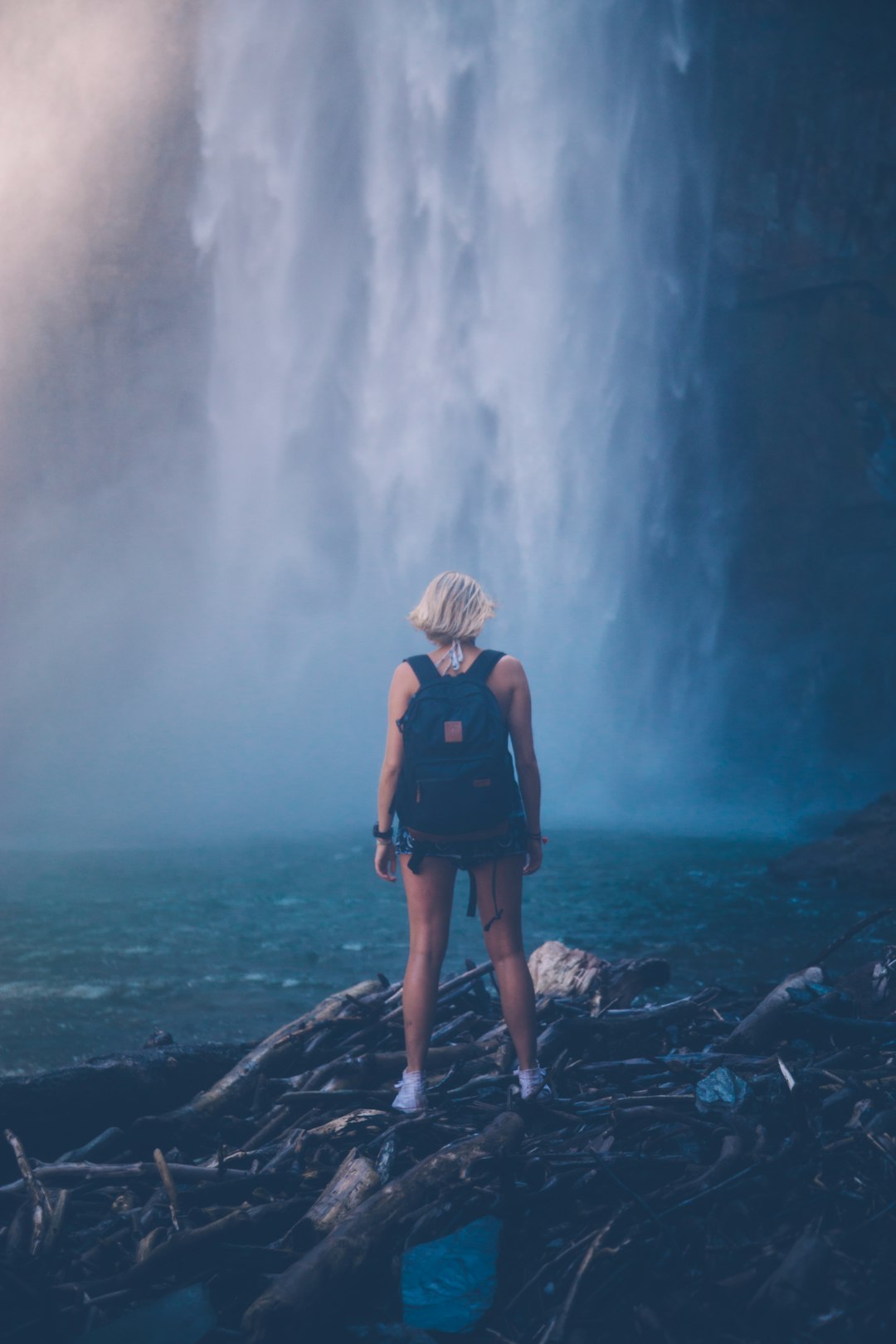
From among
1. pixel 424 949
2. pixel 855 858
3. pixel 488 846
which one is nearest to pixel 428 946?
pixel 424 949

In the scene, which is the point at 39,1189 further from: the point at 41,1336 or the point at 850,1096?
the point at 850,1096

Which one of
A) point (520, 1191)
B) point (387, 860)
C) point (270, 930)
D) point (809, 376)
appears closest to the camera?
point (520, 1191)

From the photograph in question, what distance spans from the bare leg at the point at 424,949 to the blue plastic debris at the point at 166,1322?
1.04 m

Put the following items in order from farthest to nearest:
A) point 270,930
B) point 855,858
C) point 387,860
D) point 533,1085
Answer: point 855,858, point 270,930, point 387,860, point 533,1085

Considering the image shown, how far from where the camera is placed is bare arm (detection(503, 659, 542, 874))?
9.93ft

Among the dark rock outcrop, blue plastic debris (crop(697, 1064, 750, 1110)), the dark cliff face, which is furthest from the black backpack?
the dark cliff face

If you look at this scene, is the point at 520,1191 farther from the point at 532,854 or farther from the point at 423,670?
the point at 423,670

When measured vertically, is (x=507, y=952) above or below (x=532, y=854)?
below

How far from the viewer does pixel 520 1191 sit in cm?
231

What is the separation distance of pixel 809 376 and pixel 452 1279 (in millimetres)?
25448

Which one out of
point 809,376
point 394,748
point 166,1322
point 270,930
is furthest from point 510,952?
point 809,376

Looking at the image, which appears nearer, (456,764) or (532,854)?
(456,764)

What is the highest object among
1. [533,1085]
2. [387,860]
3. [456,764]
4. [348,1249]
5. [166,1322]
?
[456,764]

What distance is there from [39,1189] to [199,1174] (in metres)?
0.41
